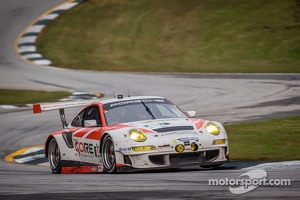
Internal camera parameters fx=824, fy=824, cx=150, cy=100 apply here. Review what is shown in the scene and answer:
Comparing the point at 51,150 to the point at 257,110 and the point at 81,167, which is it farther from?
the point at 257,110

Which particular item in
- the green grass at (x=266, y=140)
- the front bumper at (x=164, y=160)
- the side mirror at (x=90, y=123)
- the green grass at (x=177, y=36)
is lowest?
the green grass at (x=266, y=140)

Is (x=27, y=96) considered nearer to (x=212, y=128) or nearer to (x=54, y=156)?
(x=54, y=156)

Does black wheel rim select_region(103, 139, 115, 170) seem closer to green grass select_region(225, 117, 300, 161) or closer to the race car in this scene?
the race car

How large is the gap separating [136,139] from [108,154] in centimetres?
55

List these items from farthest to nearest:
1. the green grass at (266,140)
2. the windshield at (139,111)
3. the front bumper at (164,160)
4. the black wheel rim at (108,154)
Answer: the green grass at (266,140)
the windshield at (139,111)
the black wheel rim at (108,154)
the front bumper at (164,160)

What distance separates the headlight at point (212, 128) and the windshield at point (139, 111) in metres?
0.76

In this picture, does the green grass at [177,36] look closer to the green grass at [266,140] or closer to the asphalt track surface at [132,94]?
the asphalt track surface at [132,94]

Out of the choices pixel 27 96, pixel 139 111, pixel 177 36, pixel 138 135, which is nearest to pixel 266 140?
pixel 139 111

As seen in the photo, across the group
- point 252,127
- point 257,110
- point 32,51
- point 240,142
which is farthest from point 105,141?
point 32,51

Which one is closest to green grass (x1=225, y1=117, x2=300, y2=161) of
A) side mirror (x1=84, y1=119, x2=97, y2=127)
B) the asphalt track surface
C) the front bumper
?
the asphalt track surface

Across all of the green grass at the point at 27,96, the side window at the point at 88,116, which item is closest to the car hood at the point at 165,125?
the side window at the point at 88,116

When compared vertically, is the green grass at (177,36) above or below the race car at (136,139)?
above

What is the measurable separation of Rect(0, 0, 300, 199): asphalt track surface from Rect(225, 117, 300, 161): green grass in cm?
82

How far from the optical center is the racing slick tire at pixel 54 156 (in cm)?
1162
